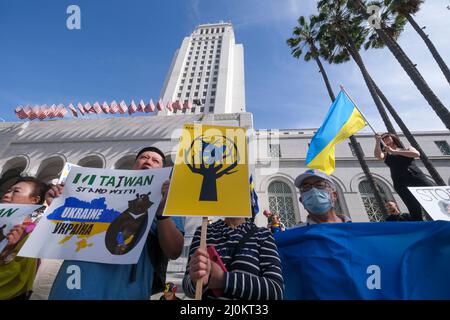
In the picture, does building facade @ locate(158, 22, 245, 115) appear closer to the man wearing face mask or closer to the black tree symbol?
the man wearing face mask

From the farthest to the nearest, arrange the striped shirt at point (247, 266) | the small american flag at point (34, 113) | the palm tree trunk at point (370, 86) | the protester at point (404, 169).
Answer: the small american flag at point (34, 113) → the palm tree trunk at point (370, 86) → the protester at point (404, 169) → the striped shirt at point (247, 266)

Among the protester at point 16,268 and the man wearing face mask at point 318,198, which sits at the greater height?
the man wearing face mask at point 318,198

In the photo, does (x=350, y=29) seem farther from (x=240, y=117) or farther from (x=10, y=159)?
(x=10, y=159)

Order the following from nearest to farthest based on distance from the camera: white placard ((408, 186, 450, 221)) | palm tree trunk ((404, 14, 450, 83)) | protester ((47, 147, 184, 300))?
protester ((47, 147, 184, 300)) → white placard ((408, 186, 450, 221)) → palm tree trunk ((404, 14, 450, 83))

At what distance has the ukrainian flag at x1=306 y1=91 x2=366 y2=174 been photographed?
13.1ft

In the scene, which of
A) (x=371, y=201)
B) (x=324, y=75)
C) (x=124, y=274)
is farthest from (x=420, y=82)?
(x=124, y=274)

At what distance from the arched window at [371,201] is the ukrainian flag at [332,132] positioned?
37.0 ft

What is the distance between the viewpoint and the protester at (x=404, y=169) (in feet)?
10.6

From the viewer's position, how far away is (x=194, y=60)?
2072 inches

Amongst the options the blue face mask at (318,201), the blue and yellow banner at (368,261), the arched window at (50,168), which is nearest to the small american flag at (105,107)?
the arched window at (50,168)

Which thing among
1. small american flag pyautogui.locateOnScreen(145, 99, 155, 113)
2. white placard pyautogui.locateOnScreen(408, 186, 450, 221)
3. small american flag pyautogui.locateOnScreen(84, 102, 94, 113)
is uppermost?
small american flag pyautogui.locateOnScreen(145, 99, 155, 113)

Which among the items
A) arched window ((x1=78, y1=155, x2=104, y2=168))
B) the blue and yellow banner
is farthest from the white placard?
arched window ((x1=78, y1=155, x2=104, y2=168))

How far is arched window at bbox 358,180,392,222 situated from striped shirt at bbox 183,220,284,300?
1428cm

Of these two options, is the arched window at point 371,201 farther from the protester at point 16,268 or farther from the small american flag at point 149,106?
the small american flag at point 149,106
